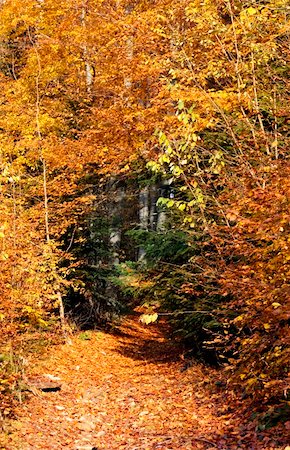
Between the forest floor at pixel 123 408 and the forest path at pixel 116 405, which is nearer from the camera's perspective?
the forest floor at pixel 123 408

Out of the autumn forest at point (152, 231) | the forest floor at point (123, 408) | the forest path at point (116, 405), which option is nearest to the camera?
the autumn forest at point (152, 231)

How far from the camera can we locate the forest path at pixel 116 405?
7.14 metres

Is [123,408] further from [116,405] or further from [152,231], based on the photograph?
[152,231]

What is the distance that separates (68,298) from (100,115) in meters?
5.32

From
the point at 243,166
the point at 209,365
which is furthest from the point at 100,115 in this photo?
the point at 243,166

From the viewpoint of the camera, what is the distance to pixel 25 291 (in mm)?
8320

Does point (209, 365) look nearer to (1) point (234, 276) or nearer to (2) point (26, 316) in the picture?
(2) point (26, 316)

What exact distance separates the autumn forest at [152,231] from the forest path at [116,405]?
1.8 inches

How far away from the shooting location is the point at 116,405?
912 centimetres

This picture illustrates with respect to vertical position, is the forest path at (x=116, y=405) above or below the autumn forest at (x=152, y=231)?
below

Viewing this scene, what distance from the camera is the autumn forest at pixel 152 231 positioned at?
581 cm

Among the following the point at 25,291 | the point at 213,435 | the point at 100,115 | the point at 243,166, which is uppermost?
the point at 100,115

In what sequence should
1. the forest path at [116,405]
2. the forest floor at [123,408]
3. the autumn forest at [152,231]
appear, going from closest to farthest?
the autumn forest at [152,231]
the forest floor at [123,408]
the forest path at [116,405]

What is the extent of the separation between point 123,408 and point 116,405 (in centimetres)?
27
